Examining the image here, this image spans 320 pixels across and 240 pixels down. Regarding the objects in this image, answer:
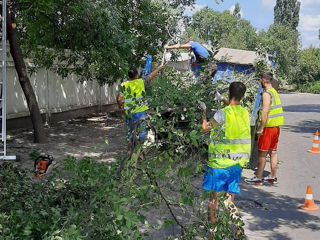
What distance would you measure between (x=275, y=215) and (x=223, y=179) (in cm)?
189

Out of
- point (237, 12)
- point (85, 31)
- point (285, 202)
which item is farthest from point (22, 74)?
point (237, 12)

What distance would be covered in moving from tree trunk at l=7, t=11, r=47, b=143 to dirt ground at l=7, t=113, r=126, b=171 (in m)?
0.30

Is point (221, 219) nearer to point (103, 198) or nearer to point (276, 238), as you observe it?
point (103, 198)

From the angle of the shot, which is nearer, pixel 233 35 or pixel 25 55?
pixel 25 55

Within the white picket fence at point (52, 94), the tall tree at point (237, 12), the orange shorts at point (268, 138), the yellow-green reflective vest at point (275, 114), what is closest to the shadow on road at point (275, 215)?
the orange shorts at point (268, 138)

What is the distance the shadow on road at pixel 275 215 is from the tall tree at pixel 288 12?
8481cm

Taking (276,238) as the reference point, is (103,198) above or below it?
above

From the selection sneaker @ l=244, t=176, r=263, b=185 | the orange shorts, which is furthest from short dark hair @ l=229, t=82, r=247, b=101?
sneaker @ l=244, t=176, r=263, b=185

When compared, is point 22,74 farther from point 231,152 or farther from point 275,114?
point 231,152

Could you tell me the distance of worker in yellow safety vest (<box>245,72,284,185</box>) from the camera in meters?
7.15

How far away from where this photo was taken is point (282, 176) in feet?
27.3

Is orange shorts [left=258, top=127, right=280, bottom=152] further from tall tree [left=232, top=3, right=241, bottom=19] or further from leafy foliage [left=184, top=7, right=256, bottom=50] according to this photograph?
tall tree [left=232, top=3, right=241, bottom=19]

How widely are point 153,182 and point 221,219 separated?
34.7 inches

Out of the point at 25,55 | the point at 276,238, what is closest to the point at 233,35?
the point at 25,55
